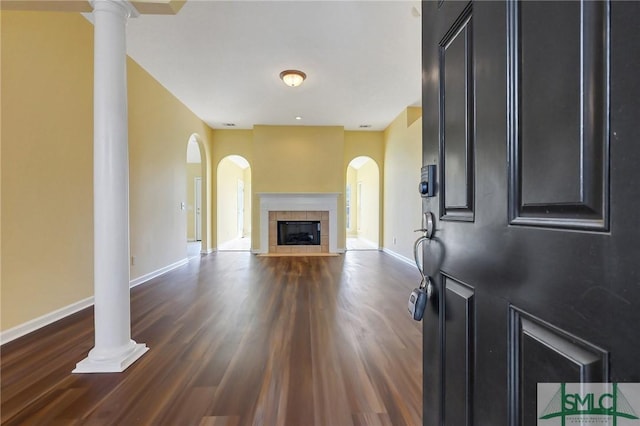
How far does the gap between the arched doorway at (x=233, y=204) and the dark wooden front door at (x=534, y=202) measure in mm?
6764

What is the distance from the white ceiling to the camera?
2.72 meters

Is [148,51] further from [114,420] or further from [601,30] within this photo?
[601,30]

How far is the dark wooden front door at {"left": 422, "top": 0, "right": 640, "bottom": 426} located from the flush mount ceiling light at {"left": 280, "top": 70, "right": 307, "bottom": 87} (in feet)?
10.8

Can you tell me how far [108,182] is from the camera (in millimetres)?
1891

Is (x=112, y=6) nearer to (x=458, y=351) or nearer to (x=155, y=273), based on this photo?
(x=458, y=351)

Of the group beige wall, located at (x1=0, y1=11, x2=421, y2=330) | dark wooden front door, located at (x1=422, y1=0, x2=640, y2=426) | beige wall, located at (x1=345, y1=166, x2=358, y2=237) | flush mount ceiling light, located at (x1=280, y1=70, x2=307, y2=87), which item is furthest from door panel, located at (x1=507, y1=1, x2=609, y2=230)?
beige wall, located at (x1=345, y1=166, x2=358, y2=237)

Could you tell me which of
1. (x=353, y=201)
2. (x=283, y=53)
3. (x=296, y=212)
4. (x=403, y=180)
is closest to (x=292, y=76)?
(x=283, y=53)

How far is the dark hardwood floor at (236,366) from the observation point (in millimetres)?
1434

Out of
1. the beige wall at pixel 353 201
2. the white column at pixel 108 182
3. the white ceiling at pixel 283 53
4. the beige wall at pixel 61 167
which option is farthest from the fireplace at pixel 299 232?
the white column at pixel 108 182

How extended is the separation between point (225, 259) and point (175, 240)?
43.1 inches

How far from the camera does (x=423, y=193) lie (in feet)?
2.91

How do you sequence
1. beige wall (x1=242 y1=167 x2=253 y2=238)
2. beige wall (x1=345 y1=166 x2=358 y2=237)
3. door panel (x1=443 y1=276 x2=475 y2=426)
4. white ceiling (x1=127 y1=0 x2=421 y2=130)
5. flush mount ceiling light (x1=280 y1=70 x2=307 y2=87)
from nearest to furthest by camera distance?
door panel (x1=443 y1=276 x2=475 y2=426) → white ceiling (x1=127 y1=0 x2=421 y2=130) → flush mount ceiling light (x1=280 y1=70 x2=307 y2=87) → beige wall (x1=345 y1=166 x2=358 y2=237) → beige wall (x1=242 y1=167 x2=253 y2=238)

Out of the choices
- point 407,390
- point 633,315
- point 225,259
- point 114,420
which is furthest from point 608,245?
point 225,259

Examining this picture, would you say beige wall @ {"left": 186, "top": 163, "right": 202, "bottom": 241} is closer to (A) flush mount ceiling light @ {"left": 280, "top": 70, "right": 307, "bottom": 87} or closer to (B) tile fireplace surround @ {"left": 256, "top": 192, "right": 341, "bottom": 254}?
(B) tile fireplace surround @ {"left": 256, "top": 192, "right": 341, "bottom": 254}
